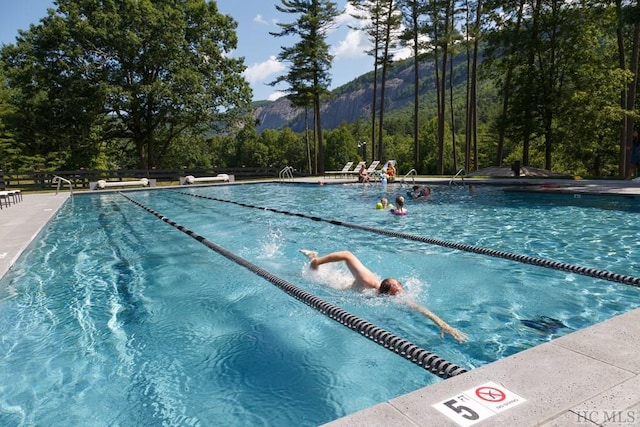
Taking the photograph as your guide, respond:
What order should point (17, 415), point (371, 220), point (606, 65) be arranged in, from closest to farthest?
point (17, 415), point (371, 220), point (606, 65)

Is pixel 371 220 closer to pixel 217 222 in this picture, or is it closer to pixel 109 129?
pixel 217 222

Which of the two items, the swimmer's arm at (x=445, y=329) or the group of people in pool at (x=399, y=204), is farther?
the group of people in pool at (x=399, y=204)

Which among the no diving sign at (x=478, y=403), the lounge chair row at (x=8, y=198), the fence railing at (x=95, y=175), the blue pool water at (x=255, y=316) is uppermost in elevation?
the fence railing at (x=95, y=175)

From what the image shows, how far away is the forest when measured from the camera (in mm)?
21141

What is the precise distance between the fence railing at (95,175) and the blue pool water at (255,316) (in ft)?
63.5

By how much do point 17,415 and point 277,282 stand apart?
124 inches

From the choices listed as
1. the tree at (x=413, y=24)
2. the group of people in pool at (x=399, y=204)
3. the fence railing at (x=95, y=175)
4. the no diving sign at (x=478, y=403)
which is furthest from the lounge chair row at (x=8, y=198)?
the tree at (x=413, y=24)

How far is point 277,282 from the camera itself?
18.9 ft

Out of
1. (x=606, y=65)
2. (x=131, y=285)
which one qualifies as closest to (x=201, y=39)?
(x=606, y=65)

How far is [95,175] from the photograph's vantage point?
28906 millimetres

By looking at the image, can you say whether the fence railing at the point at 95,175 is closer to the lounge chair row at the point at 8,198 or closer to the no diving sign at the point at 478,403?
the lounge chair row at the point at 8,198

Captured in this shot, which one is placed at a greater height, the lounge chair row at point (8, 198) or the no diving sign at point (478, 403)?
the lounge chair row at point (8, 198)

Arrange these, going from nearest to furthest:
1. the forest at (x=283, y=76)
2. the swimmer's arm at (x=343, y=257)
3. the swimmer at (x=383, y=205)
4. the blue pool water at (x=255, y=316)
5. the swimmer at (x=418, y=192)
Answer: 1. the blue pool water at (x=255, y=316)
2. the swimmer's arm at (x=343, y=257)
3. the swimmer at (x=383, y=205)
4. the swimmer at (x=418, y=192)
5. the forest at (x=283, y=76)

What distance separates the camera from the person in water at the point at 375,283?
4426mm
